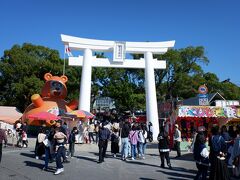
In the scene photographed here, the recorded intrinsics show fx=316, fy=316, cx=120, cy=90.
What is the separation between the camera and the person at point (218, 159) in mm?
8203

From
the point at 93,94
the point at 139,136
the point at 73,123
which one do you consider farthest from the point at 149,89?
the point at 93,94

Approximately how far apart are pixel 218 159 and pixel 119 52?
19108mm

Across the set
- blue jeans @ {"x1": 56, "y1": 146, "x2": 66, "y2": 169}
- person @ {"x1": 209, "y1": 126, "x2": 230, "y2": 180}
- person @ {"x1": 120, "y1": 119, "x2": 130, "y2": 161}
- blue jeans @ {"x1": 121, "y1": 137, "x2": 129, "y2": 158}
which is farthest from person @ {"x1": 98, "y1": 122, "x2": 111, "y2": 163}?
person @ {"x1": 209, "y1": 126, "x2": 230, "y2": 180}

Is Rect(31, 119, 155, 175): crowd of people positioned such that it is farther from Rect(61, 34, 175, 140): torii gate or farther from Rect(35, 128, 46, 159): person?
Rect(61, 34, 175, 140): torii gate

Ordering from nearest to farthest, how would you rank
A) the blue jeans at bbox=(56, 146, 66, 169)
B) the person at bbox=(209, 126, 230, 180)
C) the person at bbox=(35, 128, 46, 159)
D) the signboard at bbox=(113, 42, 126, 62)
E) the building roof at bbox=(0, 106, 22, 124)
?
the person at bbox=(209, 126, 230, 180), the blue jeans at bbox=(56, 146, 66, 169), the person at bbox=(35, 128, 46, 159), the signboard at bbox=(113, 42, 126, 62), the building roof at bbox=(0, 106, 22, 124)

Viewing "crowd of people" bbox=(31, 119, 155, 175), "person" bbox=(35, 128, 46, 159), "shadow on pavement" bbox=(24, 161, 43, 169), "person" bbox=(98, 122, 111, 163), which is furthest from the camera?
"person" bbox=(35, 128, 46, 159)

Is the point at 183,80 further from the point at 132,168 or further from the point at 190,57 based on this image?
the point at 132,168

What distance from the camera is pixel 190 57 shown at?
155ft

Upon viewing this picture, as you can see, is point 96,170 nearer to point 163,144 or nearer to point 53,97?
point 163,144

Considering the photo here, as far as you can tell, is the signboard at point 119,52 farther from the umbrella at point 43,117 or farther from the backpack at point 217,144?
the backpack at point 217,144

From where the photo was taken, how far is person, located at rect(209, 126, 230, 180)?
820cm

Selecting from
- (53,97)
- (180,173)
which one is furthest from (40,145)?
(53,97)

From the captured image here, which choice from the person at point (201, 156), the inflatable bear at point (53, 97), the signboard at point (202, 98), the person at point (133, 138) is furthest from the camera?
the inflatable bear at point (53, 97)

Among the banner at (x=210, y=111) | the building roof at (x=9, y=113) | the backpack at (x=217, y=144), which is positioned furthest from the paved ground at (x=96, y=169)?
the building roof at (x=9, y=113)
